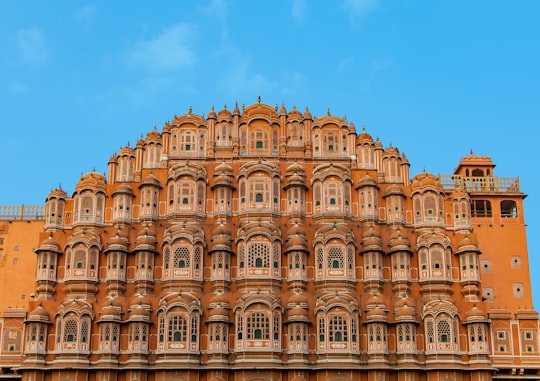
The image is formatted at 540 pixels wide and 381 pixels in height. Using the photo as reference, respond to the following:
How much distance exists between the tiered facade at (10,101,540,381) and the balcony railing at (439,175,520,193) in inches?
51.5

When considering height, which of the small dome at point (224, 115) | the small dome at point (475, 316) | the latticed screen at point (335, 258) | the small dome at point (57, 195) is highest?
the small dome at point (224, 115)

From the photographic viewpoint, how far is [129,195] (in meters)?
57.2

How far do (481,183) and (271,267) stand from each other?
63.6ft

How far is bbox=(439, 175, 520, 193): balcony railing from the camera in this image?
2458 inches

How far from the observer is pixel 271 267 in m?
54.2

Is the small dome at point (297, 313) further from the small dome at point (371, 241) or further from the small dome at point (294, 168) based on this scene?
the small dome at point (294, 168)

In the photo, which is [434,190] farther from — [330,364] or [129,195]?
[129,195]

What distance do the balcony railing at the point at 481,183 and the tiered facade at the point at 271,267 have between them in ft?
4.29

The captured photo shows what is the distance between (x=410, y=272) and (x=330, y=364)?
8.75m

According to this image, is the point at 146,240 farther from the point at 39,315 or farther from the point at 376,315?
the point at 376,315

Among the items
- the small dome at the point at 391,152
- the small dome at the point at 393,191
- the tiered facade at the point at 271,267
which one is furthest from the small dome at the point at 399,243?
the small dome at the point at 391,152

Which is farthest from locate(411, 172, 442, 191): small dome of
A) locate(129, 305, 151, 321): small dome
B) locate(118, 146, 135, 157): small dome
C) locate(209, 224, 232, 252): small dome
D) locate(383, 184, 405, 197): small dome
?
locate(129, 305, 151, 321): small dome

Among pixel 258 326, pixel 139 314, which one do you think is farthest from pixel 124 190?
pixel 258 326

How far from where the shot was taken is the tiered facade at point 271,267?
2051 inches
